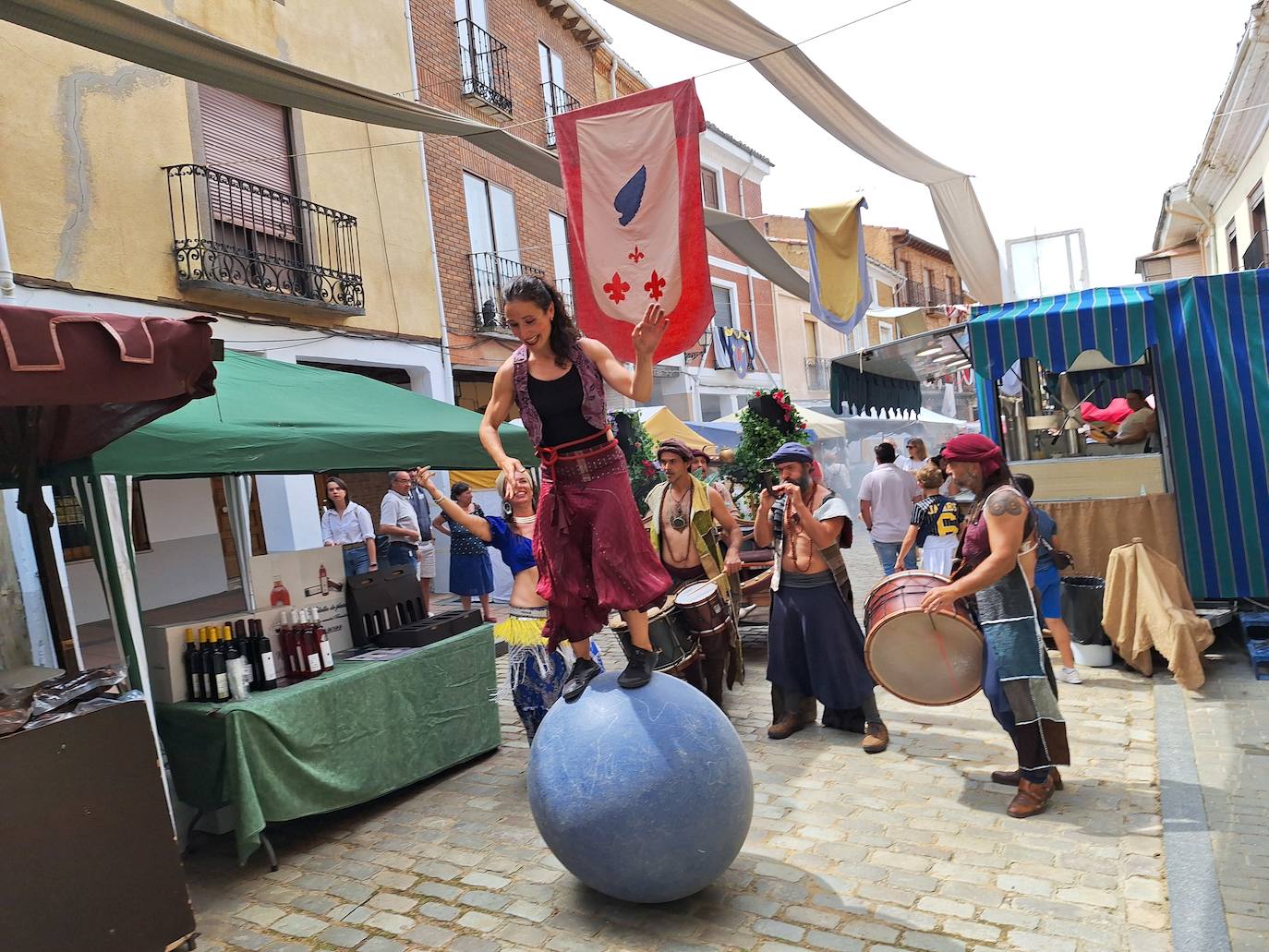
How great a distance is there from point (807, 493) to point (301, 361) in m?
8.71

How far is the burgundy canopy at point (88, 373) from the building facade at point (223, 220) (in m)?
3.75

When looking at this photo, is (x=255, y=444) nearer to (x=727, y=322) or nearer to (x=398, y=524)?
(x=398, y=524)

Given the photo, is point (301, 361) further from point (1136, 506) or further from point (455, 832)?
point (1136, 506)

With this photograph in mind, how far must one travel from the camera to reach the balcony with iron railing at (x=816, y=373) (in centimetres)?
3144

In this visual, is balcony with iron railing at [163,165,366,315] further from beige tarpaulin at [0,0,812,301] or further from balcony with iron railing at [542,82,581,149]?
balcony with iron railing at [542,82,581,149]

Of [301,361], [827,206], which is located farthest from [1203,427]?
[301,361]

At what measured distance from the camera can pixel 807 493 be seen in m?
5.74

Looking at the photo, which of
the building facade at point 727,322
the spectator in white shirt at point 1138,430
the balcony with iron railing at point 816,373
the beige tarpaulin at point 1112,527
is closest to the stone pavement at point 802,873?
the beige tarpaulin at point 1112,527

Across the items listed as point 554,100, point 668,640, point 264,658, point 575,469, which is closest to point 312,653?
point 264,658

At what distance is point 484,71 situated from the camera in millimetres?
16312

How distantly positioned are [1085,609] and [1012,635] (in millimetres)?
3233

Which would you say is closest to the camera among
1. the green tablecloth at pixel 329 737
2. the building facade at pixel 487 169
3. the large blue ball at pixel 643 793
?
the large blue ball at pixel 643 793

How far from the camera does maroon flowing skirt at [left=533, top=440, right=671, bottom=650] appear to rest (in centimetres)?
367

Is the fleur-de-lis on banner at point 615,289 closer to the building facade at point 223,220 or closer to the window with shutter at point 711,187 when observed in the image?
the building facade at point 223,220
